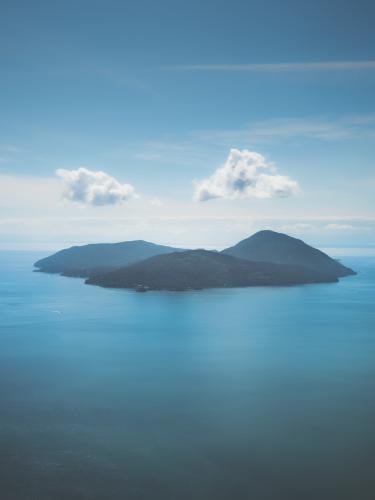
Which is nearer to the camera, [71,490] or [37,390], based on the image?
[71,490]

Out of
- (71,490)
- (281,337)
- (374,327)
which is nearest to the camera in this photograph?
(71,490)

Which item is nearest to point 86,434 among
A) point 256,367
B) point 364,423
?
point 364,423

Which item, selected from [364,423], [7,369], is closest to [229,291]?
[7,369]

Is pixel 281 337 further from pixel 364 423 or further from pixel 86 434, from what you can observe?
pixel 86 434

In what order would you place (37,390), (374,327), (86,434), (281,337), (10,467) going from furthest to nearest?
(374,327) → (281,337) → (37,390) → (86,434) → (10,467)

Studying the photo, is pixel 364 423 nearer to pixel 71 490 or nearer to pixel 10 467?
pixel 71 490

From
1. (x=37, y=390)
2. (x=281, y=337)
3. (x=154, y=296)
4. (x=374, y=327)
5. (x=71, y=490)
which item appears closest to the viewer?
(x=71, y=490)

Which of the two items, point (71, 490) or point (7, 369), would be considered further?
point (7, 369)
